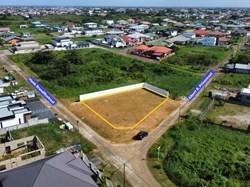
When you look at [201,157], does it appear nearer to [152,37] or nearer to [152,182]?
[152,182]

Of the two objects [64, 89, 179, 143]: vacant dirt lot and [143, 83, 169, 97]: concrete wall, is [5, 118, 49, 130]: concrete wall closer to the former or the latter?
[64, 89, 179, 143]: vacant dirt lot

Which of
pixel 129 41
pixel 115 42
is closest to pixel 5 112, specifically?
A: pixel 115 42

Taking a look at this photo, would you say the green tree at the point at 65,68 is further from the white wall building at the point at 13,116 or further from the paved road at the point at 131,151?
the white wall building at the point at 13,116

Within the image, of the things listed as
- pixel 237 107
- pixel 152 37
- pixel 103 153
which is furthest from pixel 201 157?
pixel 152 37

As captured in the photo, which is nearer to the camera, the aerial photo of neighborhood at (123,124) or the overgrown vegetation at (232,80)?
the aerial photo of neighborhood at (123,124)

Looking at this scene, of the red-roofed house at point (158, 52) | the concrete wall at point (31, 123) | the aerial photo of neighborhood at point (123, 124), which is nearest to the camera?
the aerial photo of neighborhood at point (123, 124)

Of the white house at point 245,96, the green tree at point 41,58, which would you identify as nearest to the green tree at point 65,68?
the green tree at point 41,58
